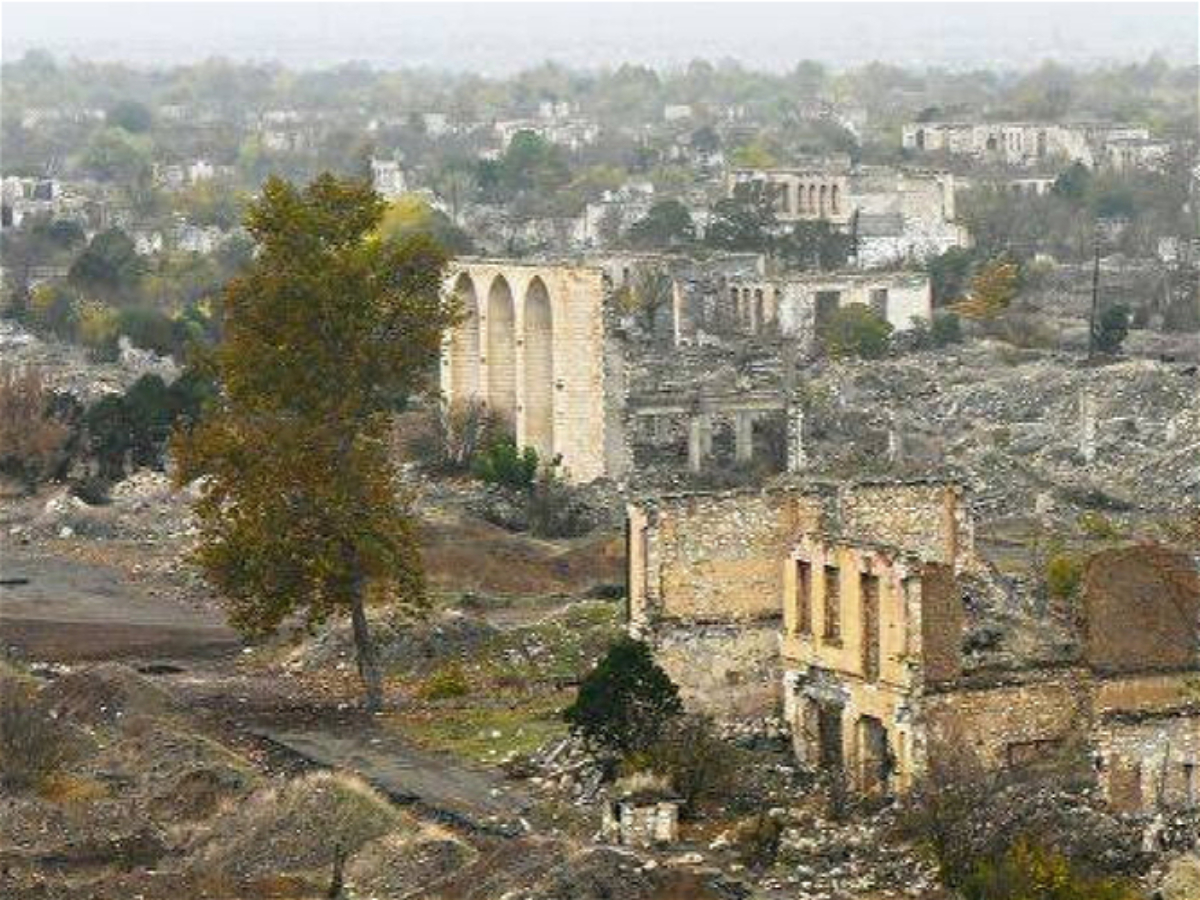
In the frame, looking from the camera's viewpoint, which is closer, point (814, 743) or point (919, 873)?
point (919, 873)

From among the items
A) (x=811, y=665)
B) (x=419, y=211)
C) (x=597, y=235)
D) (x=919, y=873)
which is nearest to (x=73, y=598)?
(x=811, y=665)

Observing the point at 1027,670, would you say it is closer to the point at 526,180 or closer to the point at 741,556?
the point at 741,556

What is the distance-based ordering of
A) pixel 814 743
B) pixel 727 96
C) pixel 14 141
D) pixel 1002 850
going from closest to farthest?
pixel 1002 850, pixel 814 743, pixel 14 141, pixel 727 96

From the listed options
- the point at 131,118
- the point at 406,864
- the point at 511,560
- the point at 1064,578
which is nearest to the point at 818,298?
the point at 511,560

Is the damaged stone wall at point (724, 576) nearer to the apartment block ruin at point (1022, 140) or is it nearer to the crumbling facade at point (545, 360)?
the crumbling facade at point (545, 360)

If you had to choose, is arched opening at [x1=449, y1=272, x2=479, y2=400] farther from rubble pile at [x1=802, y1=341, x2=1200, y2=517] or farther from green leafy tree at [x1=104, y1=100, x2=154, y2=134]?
green leafy tree at [x1=104, y1=100, x2=154, y2=134]

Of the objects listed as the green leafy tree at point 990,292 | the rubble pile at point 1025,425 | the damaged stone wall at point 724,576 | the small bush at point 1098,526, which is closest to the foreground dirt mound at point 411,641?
the damaged stone wall at point 724,576
